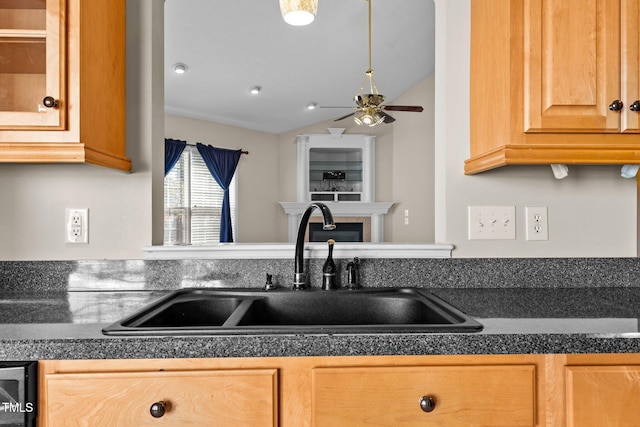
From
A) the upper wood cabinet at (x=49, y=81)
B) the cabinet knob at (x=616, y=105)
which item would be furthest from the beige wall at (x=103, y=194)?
the cabinet knob at (x=616, y=105)

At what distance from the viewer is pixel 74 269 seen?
1.27m

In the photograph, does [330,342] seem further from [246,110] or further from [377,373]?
[246,110]

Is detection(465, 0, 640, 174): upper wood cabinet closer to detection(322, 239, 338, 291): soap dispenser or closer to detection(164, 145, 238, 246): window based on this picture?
detection(322, 239, 338, 291): soap dispenser

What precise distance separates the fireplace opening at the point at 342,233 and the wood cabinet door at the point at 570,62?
5.13m

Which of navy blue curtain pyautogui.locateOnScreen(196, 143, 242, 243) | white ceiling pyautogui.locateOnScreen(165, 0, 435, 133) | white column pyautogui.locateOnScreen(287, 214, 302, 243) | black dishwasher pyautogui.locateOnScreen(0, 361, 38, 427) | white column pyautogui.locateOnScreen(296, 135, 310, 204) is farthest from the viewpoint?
white column pyautogui.locateOnScreen(296, 135, 310, 204)

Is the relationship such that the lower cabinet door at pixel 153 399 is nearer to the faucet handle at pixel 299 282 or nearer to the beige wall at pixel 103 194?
the faucet handle at pixel 299 282

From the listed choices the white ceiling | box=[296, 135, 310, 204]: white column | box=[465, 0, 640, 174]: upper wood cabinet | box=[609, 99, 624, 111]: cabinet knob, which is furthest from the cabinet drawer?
box=[296, 135, 310, 204]: white column

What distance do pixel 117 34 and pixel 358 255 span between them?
1070 mm

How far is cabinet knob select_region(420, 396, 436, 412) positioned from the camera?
77 centimetres

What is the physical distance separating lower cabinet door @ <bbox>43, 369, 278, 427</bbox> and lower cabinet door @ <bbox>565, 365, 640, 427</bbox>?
24.6 inches

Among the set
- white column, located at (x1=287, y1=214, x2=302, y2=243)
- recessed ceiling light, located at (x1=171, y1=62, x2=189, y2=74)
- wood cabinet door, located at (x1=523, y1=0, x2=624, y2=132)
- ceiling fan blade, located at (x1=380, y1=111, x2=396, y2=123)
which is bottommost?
white column, located at (x1=287, y1=214, x2=302, y2=243)

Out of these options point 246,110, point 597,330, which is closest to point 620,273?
point 597,330

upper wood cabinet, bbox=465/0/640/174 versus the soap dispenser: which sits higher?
upper wood cabinet, bbox=465/0/640/174

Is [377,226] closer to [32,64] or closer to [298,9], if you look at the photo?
[298,9]
